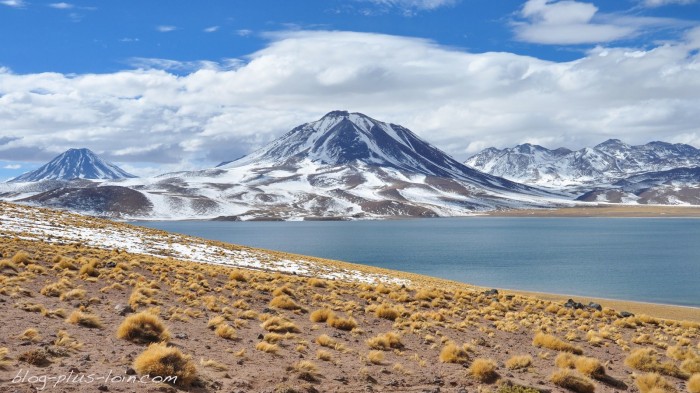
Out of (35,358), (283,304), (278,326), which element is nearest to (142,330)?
(35,358)

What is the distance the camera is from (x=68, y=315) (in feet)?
52.3

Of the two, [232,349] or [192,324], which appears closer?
[232,349]

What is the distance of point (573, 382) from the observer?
1482 centimetres

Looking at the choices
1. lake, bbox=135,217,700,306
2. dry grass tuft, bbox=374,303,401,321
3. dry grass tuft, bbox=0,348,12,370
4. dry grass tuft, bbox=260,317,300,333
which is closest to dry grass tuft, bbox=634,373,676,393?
dry grass tuft, bbox=374,303,401,321

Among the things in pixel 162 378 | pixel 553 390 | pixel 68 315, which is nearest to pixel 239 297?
pixel 68 315

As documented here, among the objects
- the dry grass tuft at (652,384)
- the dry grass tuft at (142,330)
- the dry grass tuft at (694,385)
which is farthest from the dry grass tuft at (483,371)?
the dry grass tuft at (142,330)

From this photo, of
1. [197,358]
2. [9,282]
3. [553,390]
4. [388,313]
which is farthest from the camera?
[388,313]

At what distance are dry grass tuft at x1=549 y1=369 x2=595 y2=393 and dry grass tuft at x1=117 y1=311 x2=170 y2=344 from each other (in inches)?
422

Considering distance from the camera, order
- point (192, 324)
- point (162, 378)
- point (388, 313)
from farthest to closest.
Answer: point (388, 313) → point (192, 324) → point (162, 378)

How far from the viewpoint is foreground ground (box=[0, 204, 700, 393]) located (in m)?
12.2

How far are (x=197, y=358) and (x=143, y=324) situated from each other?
6.94ft

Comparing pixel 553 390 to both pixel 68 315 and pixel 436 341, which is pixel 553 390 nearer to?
pixel 436 341

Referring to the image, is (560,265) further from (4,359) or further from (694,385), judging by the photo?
(4,359)

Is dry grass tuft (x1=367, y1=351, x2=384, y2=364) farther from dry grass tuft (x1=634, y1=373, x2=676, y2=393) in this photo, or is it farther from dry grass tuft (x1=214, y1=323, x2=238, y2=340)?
dry grass tuft (x1=634, y1=373, x2=676, y2=393)
